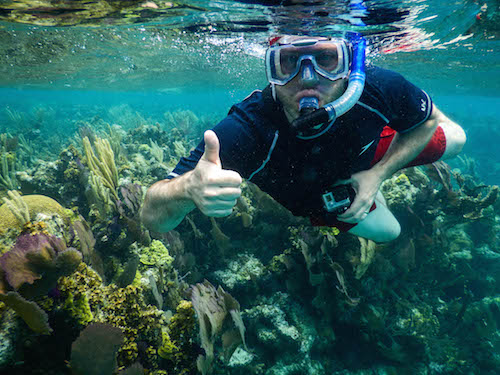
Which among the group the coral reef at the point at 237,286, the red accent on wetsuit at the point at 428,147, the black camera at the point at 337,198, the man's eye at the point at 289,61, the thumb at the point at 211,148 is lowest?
the coral reef at the point at 237,286

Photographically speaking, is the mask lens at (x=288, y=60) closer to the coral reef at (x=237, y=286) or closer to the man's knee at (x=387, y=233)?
the coral reef at (x=237, y=286)

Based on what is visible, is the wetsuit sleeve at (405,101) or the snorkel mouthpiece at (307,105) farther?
the wetsuit sleeve at (405,101)

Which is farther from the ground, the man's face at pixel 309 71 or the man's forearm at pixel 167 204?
the man's face at pixel 309 71

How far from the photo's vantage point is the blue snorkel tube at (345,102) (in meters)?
1.91

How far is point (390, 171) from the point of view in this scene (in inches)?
106

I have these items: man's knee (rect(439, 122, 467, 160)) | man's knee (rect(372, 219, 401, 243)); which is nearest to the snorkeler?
man's knee (rect(439, 122, 467, 160))

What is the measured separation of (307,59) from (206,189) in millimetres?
1639

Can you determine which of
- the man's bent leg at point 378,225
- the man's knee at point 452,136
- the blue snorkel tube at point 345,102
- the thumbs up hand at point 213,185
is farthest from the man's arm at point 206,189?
the man's knee at point 452,136

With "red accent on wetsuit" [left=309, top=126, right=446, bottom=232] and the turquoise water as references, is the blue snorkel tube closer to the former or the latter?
"red accent on wetsuit" [left=309, top=126, right=446, bottom=232]

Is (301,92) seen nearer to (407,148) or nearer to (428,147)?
(407,148)

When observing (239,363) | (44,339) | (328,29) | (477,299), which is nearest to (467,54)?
(328,29)

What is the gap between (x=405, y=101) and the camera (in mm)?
2520

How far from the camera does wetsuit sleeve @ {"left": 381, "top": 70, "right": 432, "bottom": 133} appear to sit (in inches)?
98.4

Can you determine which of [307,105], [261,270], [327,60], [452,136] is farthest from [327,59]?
[261,270]
